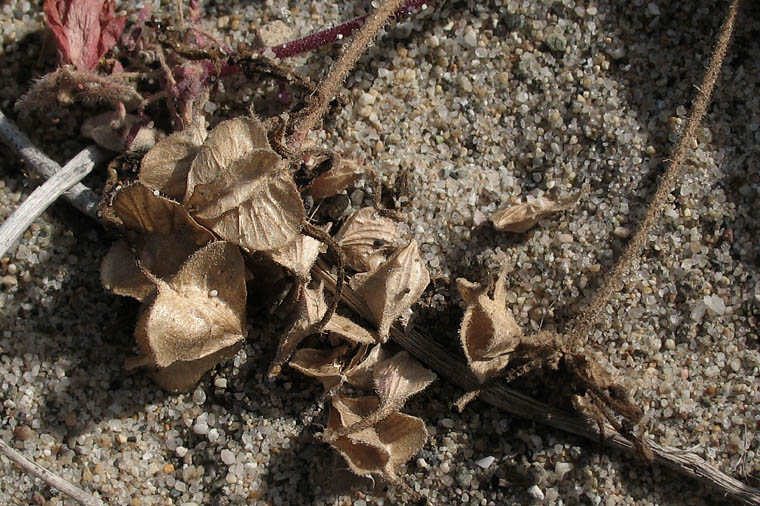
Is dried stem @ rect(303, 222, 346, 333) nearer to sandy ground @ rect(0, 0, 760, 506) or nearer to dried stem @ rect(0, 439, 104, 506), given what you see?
sandy ground @ rect(0, 0, 760, 506)

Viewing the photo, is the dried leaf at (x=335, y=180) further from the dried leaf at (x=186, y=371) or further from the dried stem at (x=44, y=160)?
the dried stem at (x=44, y=160)

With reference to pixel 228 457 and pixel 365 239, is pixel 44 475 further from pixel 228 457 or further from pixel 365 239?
pixel 365 239

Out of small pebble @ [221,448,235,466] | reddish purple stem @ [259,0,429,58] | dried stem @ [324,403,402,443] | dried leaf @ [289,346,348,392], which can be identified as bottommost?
small pebble @ [221,448,235,466]

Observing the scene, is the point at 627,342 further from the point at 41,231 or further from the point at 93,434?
the point at 41,231

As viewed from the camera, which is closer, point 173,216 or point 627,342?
point 173,216

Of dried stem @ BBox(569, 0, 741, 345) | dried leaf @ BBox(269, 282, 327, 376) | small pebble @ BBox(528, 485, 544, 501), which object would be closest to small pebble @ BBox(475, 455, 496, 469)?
small pebble @ BBox(528, 485, 544, 501)

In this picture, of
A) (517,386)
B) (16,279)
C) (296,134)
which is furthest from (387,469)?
(16,279)

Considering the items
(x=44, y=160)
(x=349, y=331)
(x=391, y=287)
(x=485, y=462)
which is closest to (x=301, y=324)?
(x=349, y=331)
